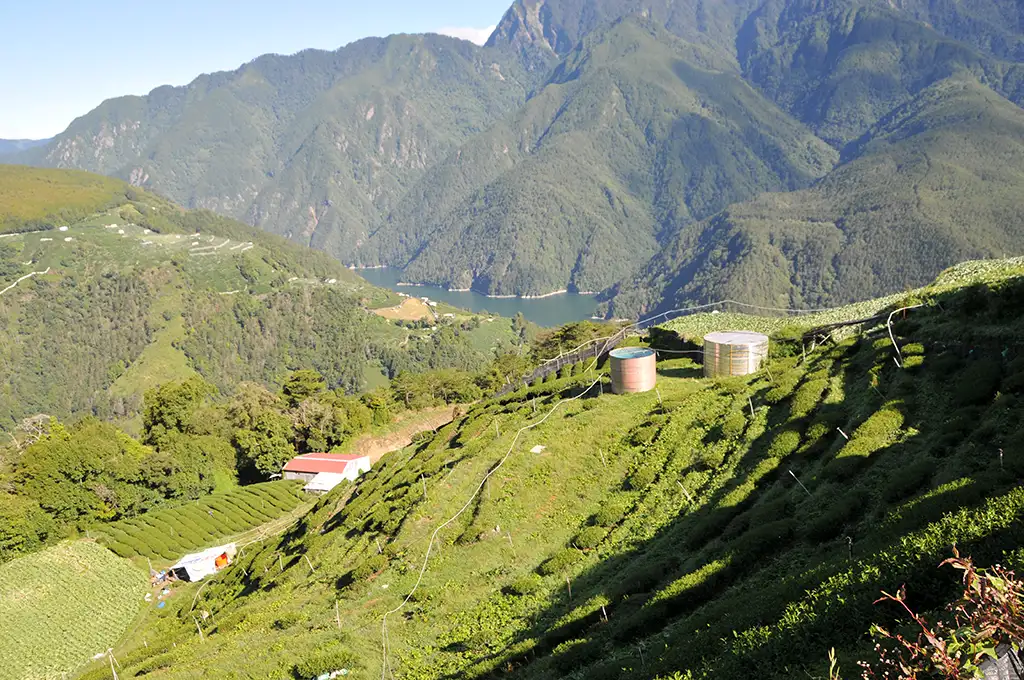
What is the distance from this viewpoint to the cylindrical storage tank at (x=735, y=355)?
122 ft

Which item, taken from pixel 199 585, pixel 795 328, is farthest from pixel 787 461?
pixel 199 585

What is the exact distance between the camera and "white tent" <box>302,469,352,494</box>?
7350 cm

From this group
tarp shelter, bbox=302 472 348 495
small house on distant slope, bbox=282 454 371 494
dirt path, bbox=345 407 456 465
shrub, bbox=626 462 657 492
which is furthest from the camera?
dirt path, bbox=345 407 456 465

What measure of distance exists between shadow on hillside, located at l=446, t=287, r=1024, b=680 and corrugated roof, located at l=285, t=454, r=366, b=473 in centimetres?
5938

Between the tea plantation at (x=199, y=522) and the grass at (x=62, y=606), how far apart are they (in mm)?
3279

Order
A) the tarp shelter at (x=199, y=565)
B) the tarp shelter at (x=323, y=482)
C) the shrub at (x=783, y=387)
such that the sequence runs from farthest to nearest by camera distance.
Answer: the tarp shelter at (x=323, y=482) → the tarp shelter at (x=199, y=565) → the shrub at (x=783, y=387)

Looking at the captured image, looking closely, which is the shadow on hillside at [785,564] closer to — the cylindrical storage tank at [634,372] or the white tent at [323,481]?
the cylindrical storage tank at [634,372]

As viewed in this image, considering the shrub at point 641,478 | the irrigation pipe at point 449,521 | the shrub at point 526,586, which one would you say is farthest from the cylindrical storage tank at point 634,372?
the shrub at point 526,586

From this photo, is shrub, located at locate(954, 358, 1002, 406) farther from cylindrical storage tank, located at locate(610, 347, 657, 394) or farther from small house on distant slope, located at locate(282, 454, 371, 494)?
small house on distant slope, located at locate(282, 454, 371, 494)

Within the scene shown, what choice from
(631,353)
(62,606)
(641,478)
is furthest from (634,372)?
(62,606)

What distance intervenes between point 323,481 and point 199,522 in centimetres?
1378

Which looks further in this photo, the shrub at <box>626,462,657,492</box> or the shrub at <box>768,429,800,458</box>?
the shrub at <box>626,462,657,492</box>

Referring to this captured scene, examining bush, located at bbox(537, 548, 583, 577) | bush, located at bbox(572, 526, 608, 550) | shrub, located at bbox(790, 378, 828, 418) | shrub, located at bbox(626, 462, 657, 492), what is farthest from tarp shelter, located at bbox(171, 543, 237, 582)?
shrub, located at bbox(790, 378, 828, 418)

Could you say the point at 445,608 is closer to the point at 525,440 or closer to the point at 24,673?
the point at 525,440
